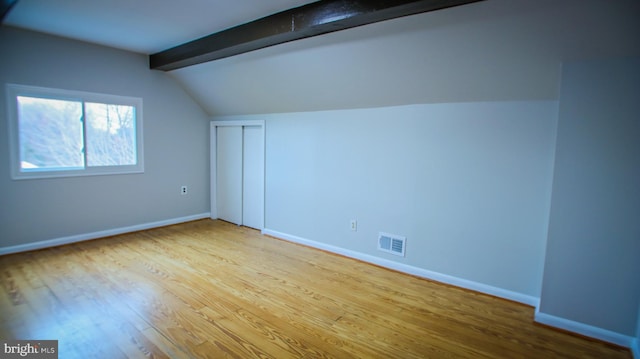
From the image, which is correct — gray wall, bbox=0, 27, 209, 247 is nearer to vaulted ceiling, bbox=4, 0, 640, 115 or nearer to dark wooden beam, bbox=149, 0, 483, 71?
vaulted ceiling, bbox=4, 0, 640, 115

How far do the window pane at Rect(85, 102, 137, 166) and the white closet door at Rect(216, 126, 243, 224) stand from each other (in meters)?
1.31

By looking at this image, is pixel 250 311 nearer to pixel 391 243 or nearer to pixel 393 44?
pixel 391 243

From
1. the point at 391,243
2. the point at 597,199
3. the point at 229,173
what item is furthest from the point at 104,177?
the point at 597,199

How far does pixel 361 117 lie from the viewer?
11.8ft

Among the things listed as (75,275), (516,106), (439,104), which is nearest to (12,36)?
(75,275)

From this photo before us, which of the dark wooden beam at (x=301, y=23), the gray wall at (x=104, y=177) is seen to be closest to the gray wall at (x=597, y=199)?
the dark wooden beam at (x=301, y=23)

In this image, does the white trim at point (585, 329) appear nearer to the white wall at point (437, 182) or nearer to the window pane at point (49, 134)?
the white wall at point (437, 182)

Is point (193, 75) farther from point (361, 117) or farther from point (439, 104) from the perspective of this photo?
point (439, 104)

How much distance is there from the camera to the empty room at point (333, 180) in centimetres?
217

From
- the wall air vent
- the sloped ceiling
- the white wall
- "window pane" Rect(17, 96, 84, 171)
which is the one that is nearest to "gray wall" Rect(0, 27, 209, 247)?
"window pane" Rect(17, 96, 84, 171)

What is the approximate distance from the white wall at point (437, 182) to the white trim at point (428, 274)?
0.05 m

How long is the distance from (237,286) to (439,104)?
8.69 ft

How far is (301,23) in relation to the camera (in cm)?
256

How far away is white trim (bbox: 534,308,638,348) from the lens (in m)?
2.22
